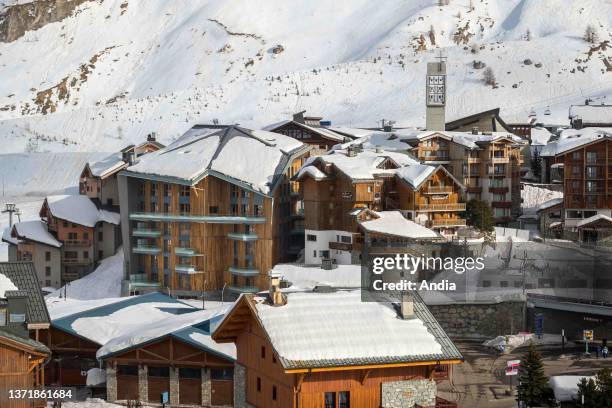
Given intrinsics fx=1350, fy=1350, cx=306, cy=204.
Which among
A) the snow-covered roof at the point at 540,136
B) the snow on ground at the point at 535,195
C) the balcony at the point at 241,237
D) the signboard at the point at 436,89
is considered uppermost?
the signboard at the point at 436,89

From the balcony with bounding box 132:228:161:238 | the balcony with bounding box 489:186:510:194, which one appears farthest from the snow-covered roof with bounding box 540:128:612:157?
the balcony with bounding box 132:228:161:238

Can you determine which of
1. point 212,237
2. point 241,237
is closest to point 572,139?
point 241,237

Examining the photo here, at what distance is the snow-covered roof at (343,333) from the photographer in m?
31.7

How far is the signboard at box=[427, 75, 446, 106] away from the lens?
299 feet

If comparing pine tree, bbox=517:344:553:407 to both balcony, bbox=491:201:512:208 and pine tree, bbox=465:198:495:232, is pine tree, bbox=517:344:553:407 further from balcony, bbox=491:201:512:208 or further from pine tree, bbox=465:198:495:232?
balcony, bbox=491:201:512:208

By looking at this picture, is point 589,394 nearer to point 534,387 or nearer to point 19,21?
point 534,387

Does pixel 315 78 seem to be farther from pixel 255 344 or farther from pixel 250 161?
pixel 255 344

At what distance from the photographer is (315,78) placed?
143m

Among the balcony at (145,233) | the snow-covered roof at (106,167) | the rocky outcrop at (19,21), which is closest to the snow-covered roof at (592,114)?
the snow-covered roof at (106,167)

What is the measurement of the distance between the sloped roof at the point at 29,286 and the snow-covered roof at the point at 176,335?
18.2 ft

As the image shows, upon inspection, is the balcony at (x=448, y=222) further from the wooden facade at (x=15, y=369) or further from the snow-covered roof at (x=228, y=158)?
the wooden facade at (x=15, y=369)

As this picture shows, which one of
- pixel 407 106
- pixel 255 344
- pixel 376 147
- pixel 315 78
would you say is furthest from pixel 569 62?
pixel 255 344

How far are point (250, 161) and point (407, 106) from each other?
181 feet

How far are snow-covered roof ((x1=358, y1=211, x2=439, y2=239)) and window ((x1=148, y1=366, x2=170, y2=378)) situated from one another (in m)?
20.6
